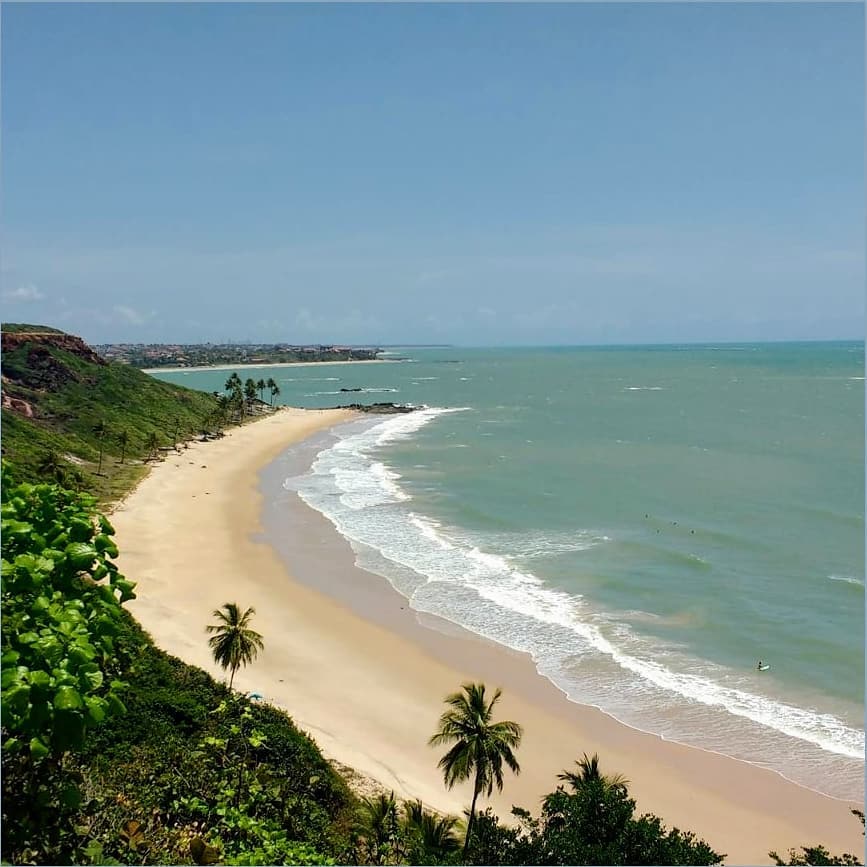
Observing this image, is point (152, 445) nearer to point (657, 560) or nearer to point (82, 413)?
point (82, 413)

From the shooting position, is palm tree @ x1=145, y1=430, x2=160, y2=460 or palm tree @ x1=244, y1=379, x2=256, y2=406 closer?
palm tree @ x1=145, y1=430, x2=160, y2=460

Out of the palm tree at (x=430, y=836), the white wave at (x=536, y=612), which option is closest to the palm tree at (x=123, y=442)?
the white wave at (x=536, y=612)

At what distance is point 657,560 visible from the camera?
41562 mm

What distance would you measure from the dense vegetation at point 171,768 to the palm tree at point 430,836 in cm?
5

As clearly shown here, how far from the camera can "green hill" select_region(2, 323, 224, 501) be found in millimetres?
57438

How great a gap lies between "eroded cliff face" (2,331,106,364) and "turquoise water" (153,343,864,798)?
1593 inches

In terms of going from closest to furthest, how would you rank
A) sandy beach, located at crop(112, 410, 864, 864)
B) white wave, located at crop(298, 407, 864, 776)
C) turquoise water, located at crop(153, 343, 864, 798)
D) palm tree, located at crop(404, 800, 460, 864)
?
palm tree, located at crop(404, 800, 460, 864), sandy beach, located at crop(112, 410, 864, 864), white wave, located at crop(298, 407, 864, 776), turquoise water, located at crop(153, 343, 864, 798)

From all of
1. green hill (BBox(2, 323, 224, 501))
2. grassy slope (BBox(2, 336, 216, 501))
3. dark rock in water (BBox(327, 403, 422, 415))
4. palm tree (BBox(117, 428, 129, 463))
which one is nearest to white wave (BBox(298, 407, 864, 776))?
green hill (BBox(2, 323, 224, 501))

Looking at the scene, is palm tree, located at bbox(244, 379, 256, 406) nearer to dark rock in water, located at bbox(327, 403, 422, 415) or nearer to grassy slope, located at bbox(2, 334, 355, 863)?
dark rock in water, located at bbox(327, 403, 422, 415)

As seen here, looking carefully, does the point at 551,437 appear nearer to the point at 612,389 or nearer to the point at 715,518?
the point at 715,518

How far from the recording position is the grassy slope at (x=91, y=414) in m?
58.6

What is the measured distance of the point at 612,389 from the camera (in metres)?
169

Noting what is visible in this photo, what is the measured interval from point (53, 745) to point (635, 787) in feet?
65.6

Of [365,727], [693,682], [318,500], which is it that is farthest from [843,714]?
[318,500]
